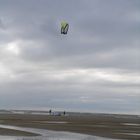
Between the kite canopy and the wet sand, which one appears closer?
the kite canopy

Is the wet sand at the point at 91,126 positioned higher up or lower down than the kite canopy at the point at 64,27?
lower down

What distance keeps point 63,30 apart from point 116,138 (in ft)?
35.9

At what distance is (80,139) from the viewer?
40.0 metres

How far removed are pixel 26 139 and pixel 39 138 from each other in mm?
1505

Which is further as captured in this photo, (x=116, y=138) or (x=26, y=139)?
(x=116, y=138)

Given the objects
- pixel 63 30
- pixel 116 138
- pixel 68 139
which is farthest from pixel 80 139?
pixel 63 30

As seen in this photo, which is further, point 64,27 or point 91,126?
point 91,126

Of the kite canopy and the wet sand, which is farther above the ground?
the kite canopy

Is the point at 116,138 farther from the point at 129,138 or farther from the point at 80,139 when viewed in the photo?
the point at 80,139

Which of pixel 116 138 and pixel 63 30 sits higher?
pixel 63 30

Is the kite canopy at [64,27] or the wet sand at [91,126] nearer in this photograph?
the kite canopy at [64,27]

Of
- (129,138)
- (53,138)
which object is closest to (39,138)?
(53,138)

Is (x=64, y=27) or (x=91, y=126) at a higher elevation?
(x=64, y=27)

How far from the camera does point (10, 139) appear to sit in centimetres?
3809
